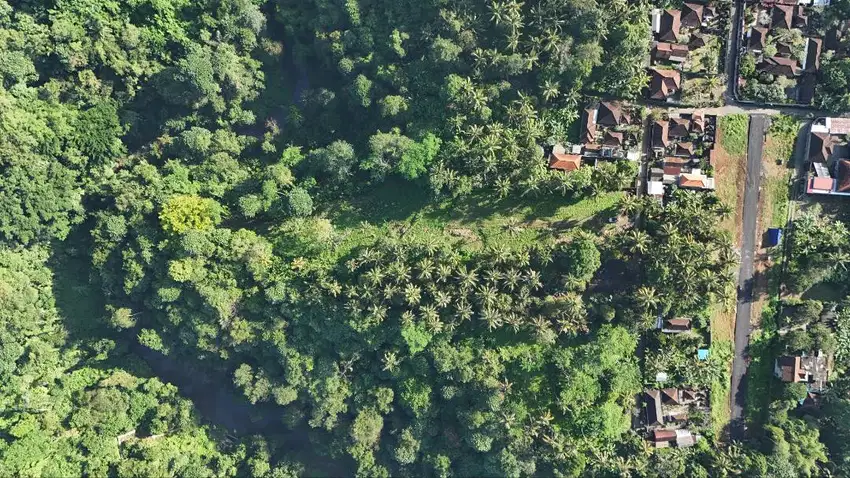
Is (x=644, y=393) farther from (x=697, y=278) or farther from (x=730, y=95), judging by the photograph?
(x=730, y=95)

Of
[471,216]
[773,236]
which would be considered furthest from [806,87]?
[471,216]

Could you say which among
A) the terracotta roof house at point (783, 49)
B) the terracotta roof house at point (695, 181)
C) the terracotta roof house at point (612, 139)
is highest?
the terracotta roof house at point (783, 49)

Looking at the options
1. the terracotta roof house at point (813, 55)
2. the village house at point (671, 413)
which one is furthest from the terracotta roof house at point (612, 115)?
the village house at point (671, 413)

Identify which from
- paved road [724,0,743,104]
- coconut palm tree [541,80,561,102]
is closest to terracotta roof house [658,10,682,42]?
paved road [724,0,743,104]

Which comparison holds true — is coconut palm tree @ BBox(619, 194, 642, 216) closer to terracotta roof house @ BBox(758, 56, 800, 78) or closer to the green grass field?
the green grass field

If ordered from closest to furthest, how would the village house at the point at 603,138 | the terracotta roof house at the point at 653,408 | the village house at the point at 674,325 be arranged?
the village house at the point at 674,325 → the terracotta roof house at the point at 653,408 → the village house at the point at 603,138

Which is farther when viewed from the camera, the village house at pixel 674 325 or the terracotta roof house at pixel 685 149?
the terracotta roof house at pixel 685 149

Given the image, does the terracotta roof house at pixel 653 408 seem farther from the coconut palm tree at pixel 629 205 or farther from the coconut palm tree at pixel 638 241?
the coconut palm tree at pixel 629 205
